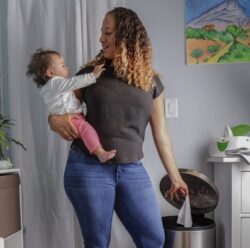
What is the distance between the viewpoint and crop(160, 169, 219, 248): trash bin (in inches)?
69.5

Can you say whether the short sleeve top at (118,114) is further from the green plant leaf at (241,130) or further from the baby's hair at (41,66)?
the green plant leaf at (241,130)

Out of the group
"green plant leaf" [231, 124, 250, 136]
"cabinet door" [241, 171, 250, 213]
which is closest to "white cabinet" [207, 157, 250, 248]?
"cabinet door" [241, 171, 250, 213]

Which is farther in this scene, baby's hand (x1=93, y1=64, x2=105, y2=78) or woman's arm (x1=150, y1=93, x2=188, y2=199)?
woman's arm (x1=150, y1=93, x2=188, y2=199)

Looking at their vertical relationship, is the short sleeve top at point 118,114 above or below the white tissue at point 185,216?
above

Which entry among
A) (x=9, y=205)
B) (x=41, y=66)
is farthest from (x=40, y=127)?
(x=41, y=66)

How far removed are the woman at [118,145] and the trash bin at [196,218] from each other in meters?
0.44

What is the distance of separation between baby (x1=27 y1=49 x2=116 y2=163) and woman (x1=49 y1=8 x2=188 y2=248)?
30 millimetres

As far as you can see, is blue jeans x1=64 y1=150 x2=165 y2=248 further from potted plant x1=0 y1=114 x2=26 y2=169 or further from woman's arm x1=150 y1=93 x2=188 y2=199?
potted plant x1=0 y1=114 x2=26 y2=169

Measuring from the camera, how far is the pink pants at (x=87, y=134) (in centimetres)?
130

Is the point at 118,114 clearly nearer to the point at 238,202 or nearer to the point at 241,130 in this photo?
the point at 238,202

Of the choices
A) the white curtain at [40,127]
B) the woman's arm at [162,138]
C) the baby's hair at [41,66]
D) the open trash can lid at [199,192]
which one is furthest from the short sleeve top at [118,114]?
the white curtain at [40,127]

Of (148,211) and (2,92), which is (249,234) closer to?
(148,211)

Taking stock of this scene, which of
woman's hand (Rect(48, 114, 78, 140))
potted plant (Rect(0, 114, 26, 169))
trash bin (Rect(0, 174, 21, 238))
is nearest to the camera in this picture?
woman's hand (Rect(48, 114, 78, 140))

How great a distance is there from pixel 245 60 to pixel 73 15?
0.98 metres
